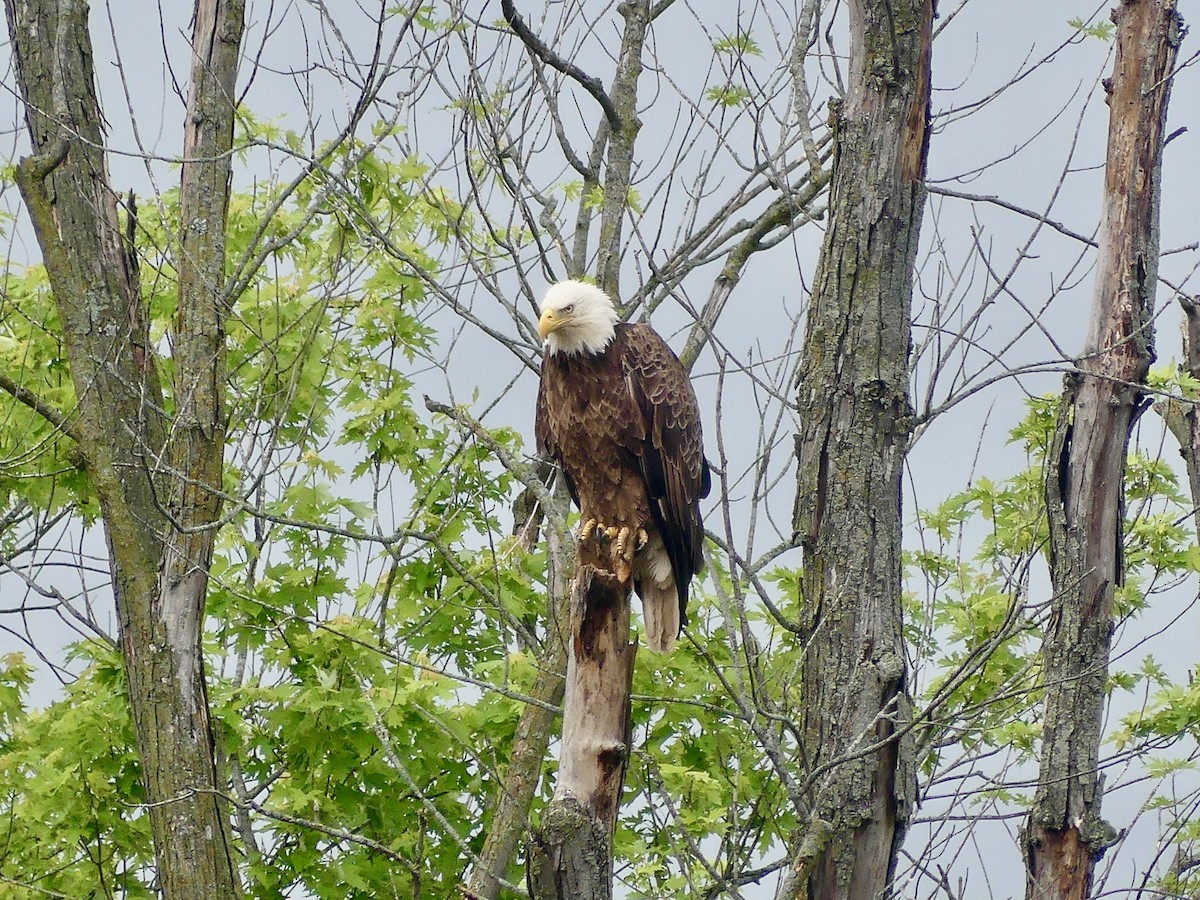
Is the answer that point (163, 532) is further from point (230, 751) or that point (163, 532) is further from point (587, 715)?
point (587, 715)

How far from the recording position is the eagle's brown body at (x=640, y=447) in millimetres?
5438

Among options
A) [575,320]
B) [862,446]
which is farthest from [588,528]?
[862,446]

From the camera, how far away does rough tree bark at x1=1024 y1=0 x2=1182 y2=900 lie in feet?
18.0

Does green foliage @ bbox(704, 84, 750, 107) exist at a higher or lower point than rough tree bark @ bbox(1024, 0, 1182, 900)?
higher

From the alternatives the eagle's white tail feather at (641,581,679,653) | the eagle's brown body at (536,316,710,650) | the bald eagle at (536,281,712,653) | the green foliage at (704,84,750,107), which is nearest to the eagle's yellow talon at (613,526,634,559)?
the bald eagle at (536,281,712,653)

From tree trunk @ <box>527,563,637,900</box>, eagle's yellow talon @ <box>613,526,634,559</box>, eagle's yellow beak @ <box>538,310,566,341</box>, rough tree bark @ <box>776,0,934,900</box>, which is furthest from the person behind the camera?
eagle's yellow beak @ <box>538,310,566,341</box>

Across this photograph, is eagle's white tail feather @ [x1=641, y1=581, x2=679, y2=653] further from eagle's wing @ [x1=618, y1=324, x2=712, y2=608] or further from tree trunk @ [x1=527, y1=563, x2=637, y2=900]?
tree trunk @ [x1=527, y1=563, x2=637, y2=900]

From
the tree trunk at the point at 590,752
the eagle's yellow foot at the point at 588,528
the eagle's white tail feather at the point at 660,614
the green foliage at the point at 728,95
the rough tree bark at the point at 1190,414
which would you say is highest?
the green foliage at the point at 728,95

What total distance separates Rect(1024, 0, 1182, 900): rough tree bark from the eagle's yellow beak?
2.10m

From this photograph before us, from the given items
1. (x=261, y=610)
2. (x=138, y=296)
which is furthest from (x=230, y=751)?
(x=138, y=296)

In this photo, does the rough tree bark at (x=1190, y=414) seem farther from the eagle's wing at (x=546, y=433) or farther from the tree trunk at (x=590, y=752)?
the tree trunk at (x=590, y=752)

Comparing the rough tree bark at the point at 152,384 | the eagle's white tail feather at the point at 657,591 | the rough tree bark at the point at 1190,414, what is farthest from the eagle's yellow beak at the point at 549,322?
the rough tree bark at the point at 1190,414

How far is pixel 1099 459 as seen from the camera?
19.0ft

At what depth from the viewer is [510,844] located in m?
5.99
